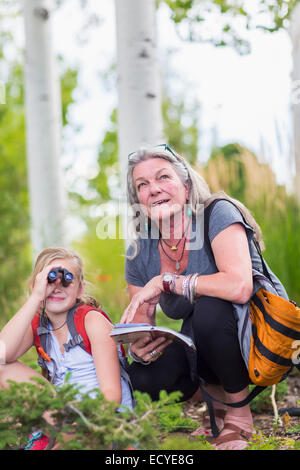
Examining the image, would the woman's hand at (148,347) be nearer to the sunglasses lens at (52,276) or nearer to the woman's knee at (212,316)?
the woman's knee at (212,316)

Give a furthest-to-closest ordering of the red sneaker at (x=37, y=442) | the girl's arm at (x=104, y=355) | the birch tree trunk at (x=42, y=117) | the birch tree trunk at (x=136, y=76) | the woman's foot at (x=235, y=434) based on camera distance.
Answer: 1. the birch tree trunk at (x=42, y=117)
2. the birch tree trunk at (x=136, y=76)
3. the woman's foot at (x=235, y=434)
4. the girl's arm at (x=104, y=355)
5. the red sneaker at (x=37, y=442)

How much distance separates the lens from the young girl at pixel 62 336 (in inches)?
87.4

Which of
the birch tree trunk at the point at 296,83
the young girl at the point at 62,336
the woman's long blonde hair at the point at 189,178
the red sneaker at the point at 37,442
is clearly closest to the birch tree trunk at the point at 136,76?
the birch tree trunk at the point at 296,83

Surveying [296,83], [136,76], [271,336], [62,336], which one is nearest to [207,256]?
[271,336]

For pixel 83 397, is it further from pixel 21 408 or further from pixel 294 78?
pixel 294 78

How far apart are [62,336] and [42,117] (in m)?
A: 3.86

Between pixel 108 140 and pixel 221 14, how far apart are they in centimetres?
848

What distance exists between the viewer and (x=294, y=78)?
15.5 ft

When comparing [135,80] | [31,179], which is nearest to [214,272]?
[135,80]

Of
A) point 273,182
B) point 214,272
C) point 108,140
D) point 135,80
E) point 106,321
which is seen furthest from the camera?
point 108,140

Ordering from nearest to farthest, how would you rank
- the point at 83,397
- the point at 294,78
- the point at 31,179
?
the point at 83,397, the point at 294,78, the point at 31,179

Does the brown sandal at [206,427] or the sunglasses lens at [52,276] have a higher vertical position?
the sunglasses lens at [52,276]

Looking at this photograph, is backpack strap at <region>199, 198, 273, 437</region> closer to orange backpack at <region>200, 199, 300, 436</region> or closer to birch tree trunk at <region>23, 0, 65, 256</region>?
orange backpack at <region>200, 199, 300, 436</region>

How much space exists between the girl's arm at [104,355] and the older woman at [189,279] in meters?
0.11
